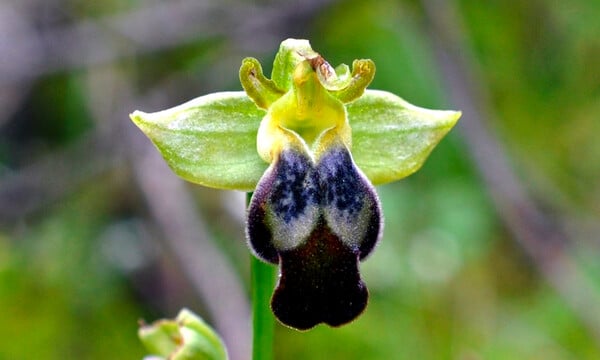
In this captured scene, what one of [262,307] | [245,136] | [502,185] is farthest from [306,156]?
[502,185]

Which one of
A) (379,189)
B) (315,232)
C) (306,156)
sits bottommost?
(315,232)

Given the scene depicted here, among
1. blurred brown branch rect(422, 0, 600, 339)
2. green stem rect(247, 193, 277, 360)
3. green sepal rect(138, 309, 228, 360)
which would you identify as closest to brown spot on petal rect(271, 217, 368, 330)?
green stem rect(247, 193, 277, 360)

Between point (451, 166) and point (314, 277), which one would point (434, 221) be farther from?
point (314, 277)

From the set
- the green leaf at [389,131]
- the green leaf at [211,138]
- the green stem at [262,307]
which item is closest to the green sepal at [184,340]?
the green stem at [262,307]

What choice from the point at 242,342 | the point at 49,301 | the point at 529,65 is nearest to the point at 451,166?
the point at 529,65

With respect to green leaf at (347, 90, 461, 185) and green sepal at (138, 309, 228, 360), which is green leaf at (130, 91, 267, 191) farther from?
green sepal at (138, 309, 228, 360)

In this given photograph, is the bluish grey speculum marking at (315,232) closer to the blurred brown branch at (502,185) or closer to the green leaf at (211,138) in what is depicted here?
the green leaf at (211,138)

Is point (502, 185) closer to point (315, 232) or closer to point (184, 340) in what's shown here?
point (184, 340)
